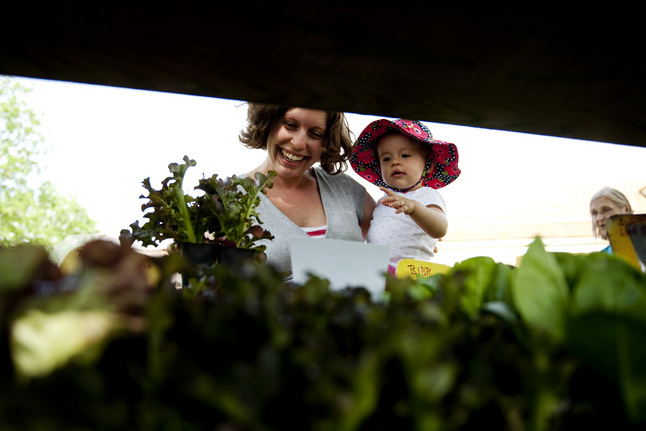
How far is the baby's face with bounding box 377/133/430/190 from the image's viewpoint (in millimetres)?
2537

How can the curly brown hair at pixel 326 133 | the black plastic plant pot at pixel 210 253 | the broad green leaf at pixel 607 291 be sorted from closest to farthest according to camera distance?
the broad green leaf at pixel 607 291, the black plastic plant pot at pixel 210 253, the curly brown hair at pixel 326 133

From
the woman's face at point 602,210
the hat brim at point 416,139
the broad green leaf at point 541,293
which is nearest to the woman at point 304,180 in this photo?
the hat brim at point 416,139

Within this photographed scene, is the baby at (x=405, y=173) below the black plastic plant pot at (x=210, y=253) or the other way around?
the other way around

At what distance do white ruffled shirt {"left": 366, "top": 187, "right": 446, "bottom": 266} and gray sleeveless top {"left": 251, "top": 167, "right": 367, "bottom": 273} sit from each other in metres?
0.10

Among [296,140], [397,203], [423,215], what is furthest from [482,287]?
[296,140]

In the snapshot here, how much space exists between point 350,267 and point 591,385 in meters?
0.36

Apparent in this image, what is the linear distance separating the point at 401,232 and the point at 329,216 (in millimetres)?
378

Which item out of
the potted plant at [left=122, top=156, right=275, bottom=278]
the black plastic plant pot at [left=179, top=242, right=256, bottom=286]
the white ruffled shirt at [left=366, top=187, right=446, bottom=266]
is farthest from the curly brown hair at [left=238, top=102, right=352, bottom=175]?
the black plastic plant pot at [left=179, top=242, right=256, bottom=286]

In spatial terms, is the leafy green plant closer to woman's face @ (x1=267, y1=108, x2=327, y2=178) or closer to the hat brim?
woman's face @ (x1=267, y1=108, x2=327, y2=178)

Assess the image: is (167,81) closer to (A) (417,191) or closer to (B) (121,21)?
(B) (121,21)

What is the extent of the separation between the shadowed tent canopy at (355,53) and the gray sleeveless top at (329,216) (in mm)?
1345

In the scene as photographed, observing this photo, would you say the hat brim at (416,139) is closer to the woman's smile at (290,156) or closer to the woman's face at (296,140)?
the woman's face at (296,140)

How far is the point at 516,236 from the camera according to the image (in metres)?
7.78

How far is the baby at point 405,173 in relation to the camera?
2.37 metres
